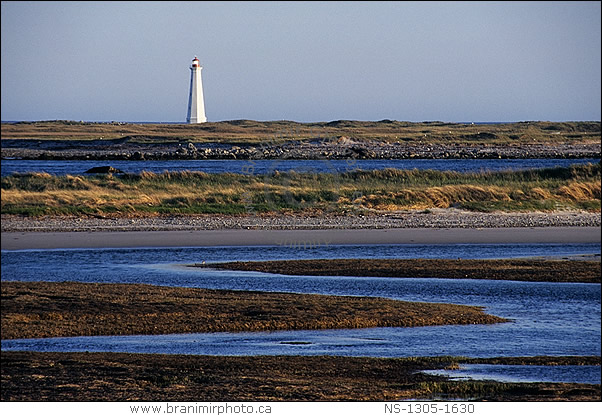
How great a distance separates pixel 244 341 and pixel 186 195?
21439 millimetres

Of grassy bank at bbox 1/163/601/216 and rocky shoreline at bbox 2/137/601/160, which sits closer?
grassy bank at bbox 1/163/601/216

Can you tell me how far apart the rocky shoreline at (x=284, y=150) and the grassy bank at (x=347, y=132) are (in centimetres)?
297

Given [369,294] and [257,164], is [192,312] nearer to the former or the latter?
[369,294]

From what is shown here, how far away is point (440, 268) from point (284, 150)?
143ft

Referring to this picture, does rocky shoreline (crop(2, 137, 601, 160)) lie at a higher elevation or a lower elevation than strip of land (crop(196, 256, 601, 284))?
higher

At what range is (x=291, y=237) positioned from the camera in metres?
24.9

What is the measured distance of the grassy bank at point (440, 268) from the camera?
17.8 m

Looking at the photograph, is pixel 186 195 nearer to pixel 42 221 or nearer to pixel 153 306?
pixel 42 221

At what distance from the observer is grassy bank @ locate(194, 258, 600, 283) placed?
1777cm

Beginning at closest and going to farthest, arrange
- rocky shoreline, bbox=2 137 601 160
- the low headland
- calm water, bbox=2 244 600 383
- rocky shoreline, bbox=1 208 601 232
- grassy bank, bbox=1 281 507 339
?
the low headland → calm water, bbox=2 244 600 383 → grassy bank, bbox=1 281 507 339 → rocky shoreline, bbox=1 208 601 232 → rocky shoreline, bbox=2 137 601 160

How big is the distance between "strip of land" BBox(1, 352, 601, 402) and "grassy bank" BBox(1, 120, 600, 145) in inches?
2704

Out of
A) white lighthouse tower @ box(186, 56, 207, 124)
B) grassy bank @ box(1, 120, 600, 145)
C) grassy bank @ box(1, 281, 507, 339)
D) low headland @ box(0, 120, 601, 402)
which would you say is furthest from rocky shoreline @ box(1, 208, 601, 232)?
white lighthouse tower @ box(186, 56, 207, 124)

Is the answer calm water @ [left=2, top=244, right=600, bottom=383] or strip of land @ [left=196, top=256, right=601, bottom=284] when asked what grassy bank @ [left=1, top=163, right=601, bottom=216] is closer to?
calm water @ [left=2, top=244, right=600, bottom=383]

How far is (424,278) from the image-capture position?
17781mm
